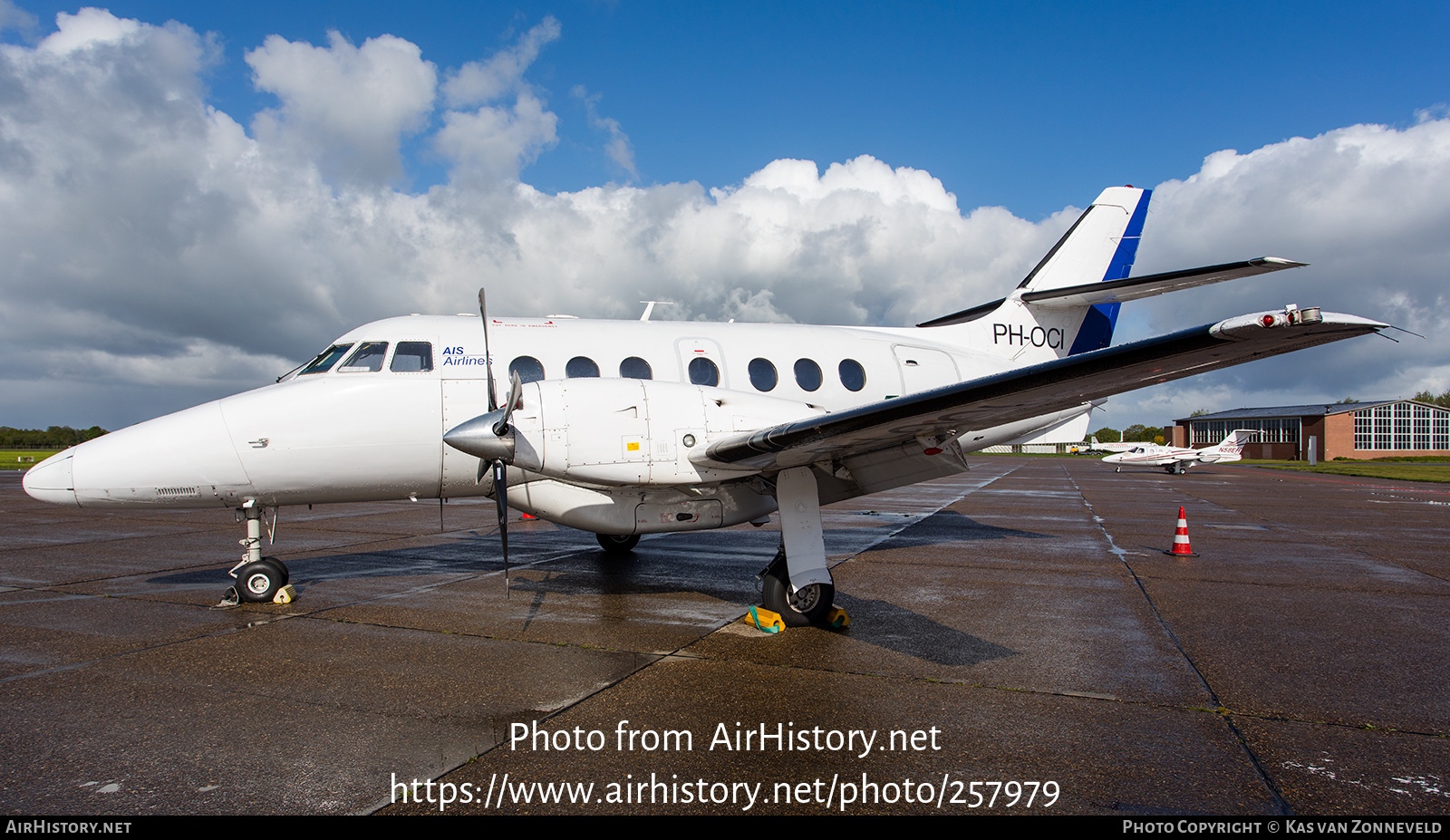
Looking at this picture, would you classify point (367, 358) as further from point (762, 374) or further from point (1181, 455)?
point (1181, 455)

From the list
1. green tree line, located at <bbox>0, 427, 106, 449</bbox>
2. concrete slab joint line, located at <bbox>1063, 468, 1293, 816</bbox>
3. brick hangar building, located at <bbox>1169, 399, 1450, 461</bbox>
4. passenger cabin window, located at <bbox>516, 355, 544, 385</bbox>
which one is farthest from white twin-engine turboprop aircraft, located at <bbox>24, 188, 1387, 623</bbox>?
green tree line, located at <bbox>0, 427, 106, 449</bbox>

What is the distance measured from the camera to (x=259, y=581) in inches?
287

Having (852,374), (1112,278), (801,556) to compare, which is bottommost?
(801,556)

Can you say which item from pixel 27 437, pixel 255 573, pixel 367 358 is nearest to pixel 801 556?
pixel 367 358

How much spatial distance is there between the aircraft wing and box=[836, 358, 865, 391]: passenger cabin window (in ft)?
9.29

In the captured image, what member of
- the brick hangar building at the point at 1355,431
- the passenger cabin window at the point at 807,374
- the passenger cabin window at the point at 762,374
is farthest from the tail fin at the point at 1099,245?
the brick hangar building at the point at 1355,431

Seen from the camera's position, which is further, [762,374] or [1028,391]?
[762,374]

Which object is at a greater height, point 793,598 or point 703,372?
point 703,372

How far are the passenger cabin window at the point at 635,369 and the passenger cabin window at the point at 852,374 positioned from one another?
2536 mm

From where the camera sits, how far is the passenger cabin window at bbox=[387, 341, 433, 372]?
7.65 metres

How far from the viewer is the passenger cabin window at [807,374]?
9023mm

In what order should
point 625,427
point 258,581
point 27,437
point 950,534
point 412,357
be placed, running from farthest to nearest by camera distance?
point 27,437 < point 950,534 < point 412,357 < point 258,581 < point 625,427

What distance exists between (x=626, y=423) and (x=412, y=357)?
3.12m

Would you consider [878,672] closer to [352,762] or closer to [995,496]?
[352,762]
